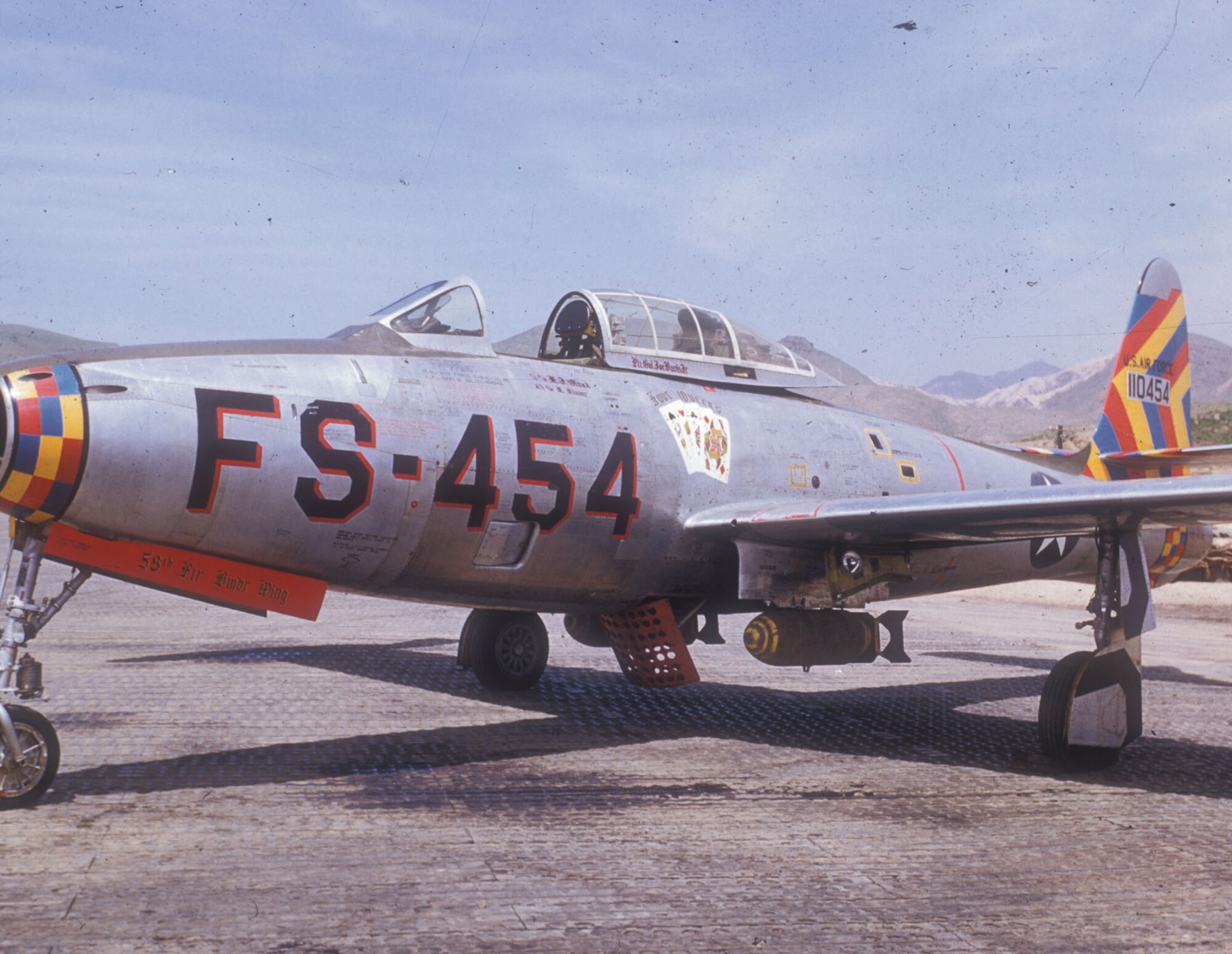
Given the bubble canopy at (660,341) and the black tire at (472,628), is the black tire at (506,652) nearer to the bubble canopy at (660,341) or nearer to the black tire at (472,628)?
the black tire at (472,628)

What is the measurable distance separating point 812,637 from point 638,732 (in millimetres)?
1693

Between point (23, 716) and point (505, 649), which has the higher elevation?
point (23, 716)

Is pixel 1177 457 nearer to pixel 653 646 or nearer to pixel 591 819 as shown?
pixel 653 646

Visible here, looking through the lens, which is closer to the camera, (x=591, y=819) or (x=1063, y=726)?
(x=591, y=819)

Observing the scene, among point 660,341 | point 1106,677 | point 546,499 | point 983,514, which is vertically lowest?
point 1106,677

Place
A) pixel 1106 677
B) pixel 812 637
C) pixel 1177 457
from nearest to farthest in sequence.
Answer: pixel 1106 677
pixel 812 637
pixel 1177 457

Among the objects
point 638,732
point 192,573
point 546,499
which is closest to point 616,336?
point 546,499

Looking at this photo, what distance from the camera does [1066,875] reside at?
5.31 m

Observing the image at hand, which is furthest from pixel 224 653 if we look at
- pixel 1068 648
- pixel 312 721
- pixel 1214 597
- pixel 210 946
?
pixel 1214 597

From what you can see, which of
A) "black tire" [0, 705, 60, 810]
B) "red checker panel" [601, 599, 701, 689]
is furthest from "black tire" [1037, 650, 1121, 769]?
"black tire" [0, 705, 60, 810]

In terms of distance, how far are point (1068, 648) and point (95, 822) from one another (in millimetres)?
13899

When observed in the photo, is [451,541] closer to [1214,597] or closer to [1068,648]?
[1068,648]

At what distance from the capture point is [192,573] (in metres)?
6.97

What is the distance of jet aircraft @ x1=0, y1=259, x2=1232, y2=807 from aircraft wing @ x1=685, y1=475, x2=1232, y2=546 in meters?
0.03
